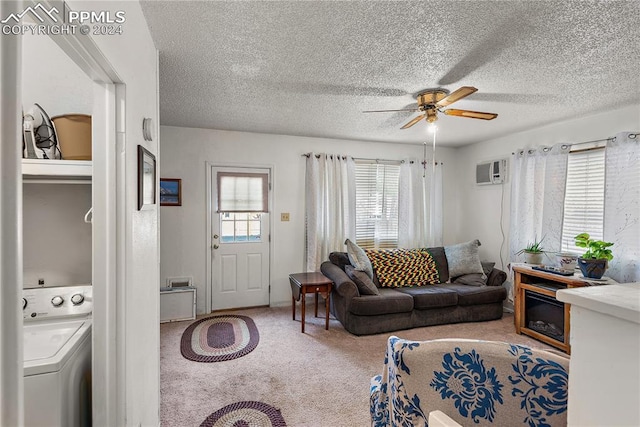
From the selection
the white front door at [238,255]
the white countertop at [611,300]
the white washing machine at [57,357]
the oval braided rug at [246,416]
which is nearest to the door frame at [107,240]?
the white washing machine at [57,357]

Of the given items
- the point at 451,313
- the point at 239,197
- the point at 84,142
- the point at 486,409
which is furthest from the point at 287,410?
the point at 239,197

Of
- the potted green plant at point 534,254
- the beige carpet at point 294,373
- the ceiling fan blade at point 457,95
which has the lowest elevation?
the beige carpet at point 294,373

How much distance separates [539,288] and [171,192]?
14.7 feet

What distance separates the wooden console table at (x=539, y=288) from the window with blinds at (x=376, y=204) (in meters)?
1.81

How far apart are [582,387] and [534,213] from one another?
4.07m

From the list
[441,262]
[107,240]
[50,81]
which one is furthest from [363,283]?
[50,81]

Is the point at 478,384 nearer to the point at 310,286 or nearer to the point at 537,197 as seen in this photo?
the point at 310,286

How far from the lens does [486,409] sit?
1.03 m

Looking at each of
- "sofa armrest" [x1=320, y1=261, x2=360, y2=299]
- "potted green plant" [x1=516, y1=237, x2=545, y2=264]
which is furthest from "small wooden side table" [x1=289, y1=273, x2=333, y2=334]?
"potted green plant" [x1=516, y1=237, x2=545, y2=264]

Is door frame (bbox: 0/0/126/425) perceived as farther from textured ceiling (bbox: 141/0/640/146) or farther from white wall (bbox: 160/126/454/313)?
white wall (bbox: 160/126/454/313)

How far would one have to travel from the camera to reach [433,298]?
359 cm

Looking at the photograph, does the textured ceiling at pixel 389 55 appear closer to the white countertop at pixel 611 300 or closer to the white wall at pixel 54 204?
the white wall at pixel 54 204

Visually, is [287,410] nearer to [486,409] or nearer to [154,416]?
[154,416]

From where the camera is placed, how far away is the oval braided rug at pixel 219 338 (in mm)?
2910
